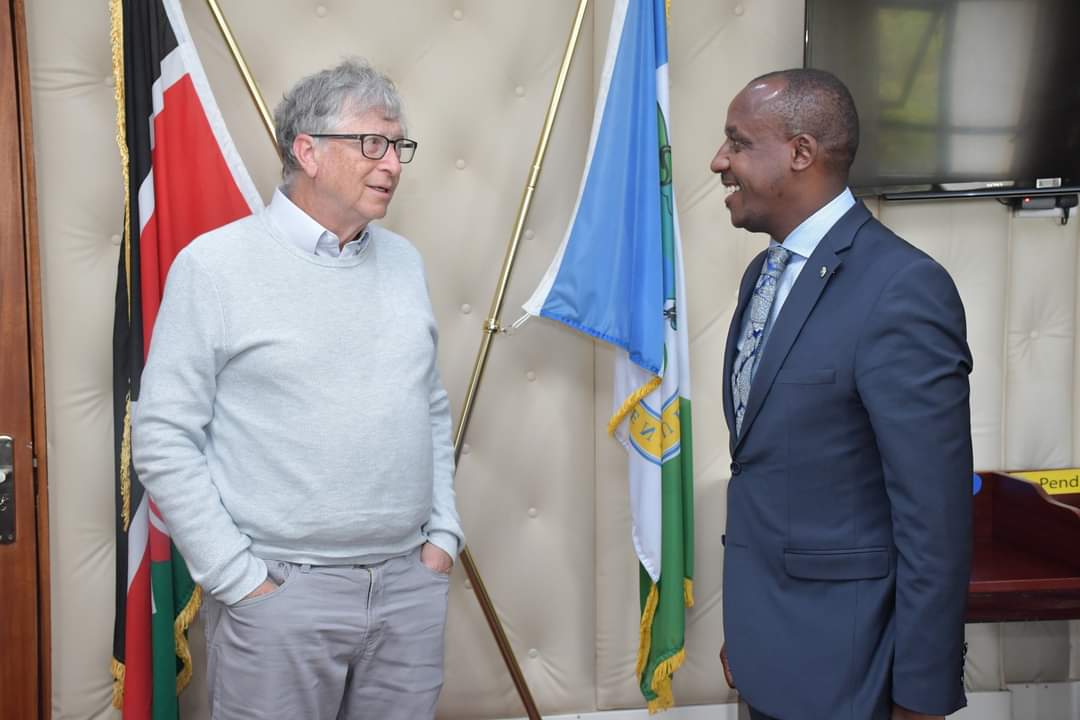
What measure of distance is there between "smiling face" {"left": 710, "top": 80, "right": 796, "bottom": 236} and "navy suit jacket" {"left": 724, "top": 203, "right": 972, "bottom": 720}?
0.11 m

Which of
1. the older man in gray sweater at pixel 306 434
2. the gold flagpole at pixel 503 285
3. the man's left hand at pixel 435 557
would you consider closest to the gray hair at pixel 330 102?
the older man in gray sweater at pixel 306 434

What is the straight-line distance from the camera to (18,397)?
204 centimetres

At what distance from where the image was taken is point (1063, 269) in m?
2.44

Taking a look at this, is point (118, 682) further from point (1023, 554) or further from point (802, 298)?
point (1023, 554)

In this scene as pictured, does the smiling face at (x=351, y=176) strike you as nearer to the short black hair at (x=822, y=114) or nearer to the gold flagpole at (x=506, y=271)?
the gold flagpole at (x=506, y=271)

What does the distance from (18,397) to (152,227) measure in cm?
48

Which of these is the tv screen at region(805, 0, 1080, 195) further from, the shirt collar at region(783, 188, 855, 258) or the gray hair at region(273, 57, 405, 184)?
the gray hair at region(273, 57, 405, 184)

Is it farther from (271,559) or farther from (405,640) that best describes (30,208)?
(405,640)

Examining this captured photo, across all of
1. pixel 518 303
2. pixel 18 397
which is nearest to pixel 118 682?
pixel 18 397

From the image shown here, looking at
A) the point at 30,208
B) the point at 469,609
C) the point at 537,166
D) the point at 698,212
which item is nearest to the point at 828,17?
the point at 698,212

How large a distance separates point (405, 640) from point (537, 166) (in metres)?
1.07

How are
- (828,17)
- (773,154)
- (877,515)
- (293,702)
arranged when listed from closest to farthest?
(877,515) → (773,154) → (293,702) → (828,17)

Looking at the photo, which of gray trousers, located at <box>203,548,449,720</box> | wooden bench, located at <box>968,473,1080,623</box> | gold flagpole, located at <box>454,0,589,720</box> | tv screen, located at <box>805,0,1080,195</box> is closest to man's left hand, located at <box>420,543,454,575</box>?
gray trousers, located at <box>203,548,449,720</box>

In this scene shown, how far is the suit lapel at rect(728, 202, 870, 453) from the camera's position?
4.40 feet
